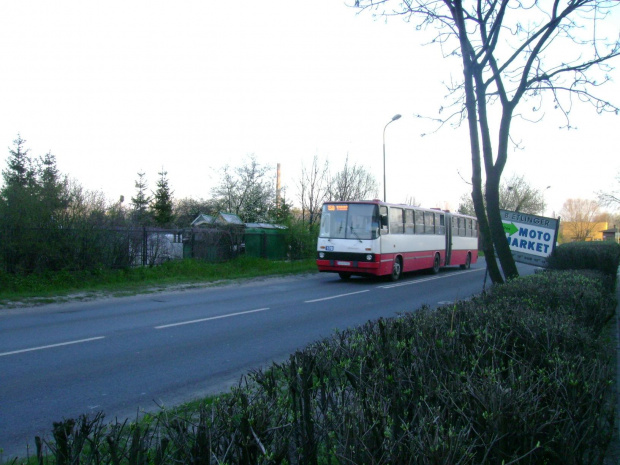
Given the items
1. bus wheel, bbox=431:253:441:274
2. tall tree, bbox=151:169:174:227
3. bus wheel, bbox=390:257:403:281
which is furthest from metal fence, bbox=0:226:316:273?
tall tree, bbox=151:169:174:227

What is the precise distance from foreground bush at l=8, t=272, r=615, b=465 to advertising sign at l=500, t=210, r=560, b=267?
962 cm

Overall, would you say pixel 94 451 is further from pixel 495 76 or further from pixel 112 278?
pixel 112 278

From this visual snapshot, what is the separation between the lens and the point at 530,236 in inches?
517

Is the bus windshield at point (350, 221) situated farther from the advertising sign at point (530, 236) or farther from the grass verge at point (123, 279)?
the advertising sign at point (530, 236)

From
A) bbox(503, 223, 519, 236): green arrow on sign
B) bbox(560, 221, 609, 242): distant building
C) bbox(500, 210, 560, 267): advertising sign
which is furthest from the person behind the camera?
bbox(560, 221, 609, 242): distant building

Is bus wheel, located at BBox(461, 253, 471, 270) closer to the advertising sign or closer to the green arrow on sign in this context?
the advertising sign

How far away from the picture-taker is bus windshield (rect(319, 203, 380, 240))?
19.3 m

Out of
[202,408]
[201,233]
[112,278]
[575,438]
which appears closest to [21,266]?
[112,278]

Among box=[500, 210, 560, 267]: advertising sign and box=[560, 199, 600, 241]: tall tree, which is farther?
box=[560, 199, 600, 241]: tall tree

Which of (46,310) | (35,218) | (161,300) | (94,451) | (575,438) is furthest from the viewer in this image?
(35,218)

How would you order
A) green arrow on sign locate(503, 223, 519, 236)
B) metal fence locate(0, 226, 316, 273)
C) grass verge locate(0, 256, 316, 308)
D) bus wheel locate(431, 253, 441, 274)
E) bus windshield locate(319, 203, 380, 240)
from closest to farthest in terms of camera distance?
green arrow on sign locate(503, 223, 519, 236)
grass verge locate(0, 256, 316, 308)
metal fence locate(0, 226, 316, 273)
bus windshield locate(319, 203, 380, 240)
bus wheel locate(431, 253, 441, 274)

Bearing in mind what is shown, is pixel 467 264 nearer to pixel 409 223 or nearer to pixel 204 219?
pixel 409 223

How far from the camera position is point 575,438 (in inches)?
102

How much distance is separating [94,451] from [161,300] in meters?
12.3
